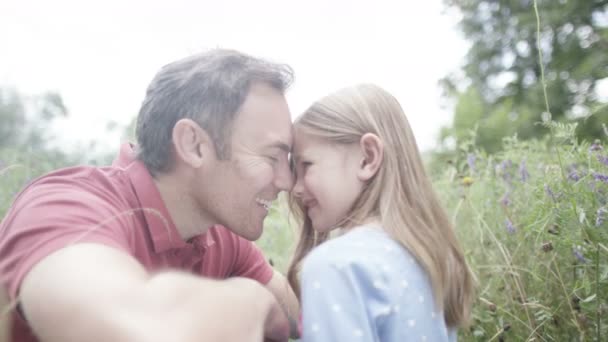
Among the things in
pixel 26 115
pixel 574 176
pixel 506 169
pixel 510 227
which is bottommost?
pixel 26 115

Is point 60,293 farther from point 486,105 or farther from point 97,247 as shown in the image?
point 486,105

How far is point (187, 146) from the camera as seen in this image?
1.94 meters

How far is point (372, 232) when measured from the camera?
1615 millimetres

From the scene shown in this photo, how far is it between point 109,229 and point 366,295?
27.0 inches

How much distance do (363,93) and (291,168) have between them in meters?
0.40

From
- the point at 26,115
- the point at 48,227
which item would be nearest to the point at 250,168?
the point at 48,227

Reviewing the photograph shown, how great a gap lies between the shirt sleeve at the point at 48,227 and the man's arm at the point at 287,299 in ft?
2.92

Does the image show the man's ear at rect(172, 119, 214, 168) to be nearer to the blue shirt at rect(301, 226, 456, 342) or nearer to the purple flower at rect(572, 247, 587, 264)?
the blue shirt at rect(301, 226, 456, 342)

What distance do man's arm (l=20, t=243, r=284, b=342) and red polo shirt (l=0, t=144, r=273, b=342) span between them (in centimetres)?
6

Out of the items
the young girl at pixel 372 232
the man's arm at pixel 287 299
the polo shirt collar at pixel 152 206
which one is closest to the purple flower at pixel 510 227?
the young girl at pixel 372 232

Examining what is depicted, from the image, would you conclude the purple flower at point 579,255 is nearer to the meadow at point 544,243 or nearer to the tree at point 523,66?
the meadow at point 544,243

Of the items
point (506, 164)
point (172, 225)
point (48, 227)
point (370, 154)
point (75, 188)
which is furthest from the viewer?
point (506, 164)

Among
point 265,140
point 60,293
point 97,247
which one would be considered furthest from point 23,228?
point 265,140

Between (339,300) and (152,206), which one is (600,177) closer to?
(339,300)
